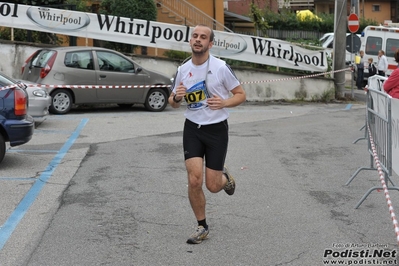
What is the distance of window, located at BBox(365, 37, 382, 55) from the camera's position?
31.8 meters

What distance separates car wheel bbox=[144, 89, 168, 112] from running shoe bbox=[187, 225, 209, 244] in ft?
41.5

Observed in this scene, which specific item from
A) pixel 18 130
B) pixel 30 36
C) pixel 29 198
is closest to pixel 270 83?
pixel 30 36

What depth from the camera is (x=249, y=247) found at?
274 inches

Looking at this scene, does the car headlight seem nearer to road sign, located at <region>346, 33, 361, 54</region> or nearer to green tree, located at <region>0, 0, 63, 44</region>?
green tree, located at <region>0, 0, 63, 44</region>

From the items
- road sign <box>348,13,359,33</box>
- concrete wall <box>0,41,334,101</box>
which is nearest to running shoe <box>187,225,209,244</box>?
concrete wall <box>0,41,334,101</box>

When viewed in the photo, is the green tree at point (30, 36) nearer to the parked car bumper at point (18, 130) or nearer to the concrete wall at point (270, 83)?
the concrete wall at point (270, 83)

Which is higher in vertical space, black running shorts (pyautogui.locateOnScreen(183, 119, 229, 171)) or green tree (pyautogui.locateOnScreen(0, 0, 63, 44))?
green tree (pyautogui.locateOnScreen(0, 0, 63, 44))

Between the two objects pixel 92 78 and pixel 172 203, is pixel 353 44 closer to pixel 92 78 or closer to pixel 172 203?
pixel 92 78

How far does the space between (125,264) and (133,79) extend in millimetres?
13143

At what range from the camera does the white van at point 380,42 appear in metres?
31.3

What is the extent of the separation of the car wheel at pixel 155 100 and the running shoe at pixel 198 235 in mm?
12660

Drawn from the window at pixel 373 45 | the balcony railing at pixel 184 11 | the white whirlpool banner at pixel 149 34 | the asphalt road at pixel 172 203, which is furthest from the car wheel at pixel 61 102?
the window at pixel 373 45

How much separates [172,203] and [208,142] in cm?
191

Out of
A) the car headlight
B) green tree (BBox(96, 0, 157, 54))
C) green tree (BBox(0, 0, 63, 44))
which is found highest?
green tree (BBox(96, 0, 157, 54))
